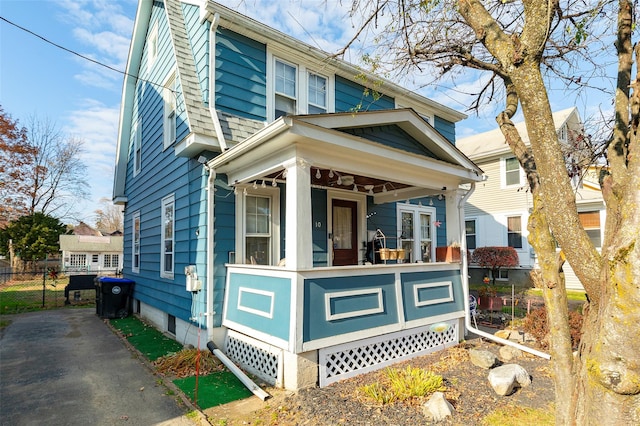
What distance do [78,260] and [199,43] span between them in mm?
30398

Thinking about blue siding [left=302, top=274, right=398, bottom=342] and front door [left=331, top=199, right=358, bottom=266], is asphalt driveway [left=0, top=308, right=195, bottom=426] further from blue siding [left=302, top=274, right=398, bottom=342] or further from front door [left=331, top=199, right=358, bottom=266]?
front door [left=331, top=199, right=358, bottom=266]

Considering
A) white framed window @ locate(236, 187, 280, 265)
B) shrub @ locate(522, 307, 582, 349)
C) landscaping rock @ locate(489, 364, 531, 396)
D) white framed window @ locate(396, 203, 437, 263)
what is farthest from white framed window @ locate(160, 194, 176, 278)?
shrub @ locate(522, 307, 582, 349)

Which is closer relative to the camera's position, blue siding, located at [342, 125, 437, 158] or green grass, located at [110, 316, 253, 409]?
green grass, located at [110, 316, 253, 409]

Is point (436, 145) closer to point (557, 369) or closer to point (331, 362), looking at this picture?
point (331, 362)

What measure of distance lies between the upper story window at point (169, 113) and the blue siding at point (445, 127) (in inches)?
294

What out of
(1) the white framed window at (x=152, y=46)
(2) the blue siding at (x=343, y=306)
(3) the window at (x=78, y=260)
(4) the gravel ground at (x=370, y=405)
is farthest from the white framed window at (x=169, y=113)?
(3) the window at (x=78, y=260)

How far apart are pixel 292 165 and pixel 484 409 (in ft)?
12.0

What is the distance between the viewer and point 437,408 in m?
3.79

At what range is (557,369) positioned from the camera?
2654mm

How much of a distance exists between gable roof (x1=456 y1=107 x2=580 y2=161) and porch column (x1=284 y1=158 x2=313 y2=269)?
13.8 m

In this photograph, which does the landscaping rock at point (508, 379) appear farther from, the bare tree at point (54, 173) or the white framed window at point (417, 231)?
the bare tree at point (54, 173)

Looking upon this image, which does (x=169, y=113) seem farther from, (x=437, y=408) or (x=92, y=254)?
(x=92, y=254)

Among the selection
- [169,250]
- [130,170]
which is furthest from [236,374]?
[130,170]

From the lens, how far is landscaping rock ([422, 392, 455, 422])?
3.75 metres
